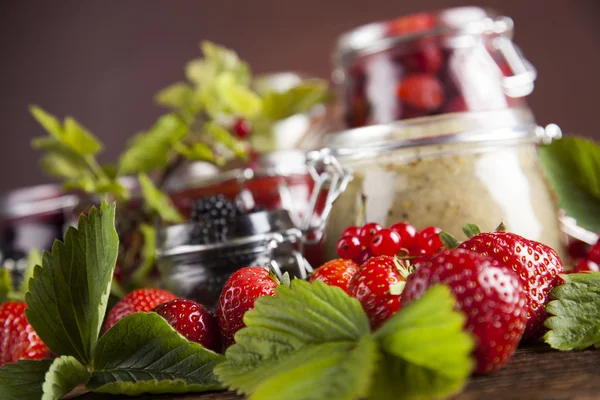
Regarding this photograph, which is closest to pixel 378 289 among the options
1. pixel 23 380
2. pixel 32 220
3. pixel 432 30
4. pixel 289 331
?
pixel 289 331

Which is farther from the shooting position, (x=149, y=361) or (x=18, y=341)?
(x=18, y=341)

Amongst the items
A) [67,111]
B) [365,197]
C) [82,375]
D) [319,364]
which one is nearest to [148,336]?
[82,375]

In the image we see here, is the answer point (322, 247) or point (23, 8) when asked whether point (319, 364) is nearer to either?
point (322, 247)

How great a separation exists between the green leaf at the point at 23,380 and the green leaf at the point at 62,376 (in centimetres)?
3

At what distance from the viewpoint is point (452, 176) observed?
67 centimetres

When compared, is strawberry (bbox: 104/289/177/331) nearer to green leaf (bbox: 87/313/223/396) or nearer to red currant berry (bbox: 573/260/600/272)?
green leaf (bbox: 87/313/223/396)

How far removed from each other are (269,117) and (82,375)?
1.88ft

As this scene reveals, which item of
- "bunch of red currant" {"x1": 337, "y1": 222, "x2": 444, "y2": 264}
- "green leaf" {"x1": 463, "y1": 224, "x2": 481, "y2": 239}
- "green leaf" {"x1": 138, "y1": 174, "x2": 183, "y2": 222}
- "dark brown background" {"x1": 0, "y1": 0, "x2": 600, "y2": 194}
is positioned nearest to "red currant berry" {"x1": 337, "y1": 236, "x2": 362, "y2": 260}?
"bunch of red currant" {"x1": 337, "y1": 222, "x2": 444, "y2": 264}

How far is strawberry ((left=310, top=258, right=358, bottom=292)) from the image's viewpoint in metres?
0.51

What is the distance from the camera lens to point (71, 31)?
2.05 m

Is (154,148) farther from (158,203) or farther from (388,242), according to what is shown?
(388,242)

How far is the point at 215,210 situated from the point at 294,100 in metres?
0.33

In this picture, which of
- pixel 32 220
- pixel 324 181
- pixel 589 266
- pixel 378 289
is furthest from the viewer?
pixel 32 220

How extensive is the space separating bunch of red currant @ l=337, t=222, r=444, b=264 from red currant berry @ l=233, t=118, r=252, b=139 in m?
0.41
